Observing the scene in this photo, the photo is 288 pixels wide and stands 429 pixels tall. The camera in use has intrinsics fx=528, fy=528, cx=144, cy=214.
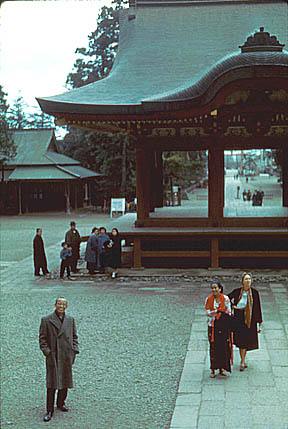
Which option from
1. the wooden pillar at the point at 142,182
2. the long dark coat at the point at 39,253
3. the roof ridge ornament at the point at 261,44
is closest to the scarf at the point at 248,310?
the roof ridge ornament at the point at 261,44

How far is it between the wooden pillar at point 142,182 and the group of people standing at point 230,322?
28.2ft

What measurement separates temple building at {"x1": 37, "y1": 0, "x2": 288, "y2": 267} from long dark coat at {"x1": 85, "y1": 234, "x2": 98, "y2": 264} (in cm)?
95

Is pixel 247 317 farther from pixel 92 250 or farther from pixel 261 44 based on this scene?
pixel 261 44

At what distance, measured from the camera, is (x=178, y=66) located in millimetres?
18000

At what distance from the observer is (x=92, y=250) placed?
47.9ft

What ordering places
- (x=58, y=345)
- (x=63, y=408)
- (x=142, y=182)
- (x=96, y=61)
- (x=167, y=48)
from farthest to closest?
(x=96, y=61)
(x=167, y=48)
(x=142, y=182)
(x=63, y=408)
(x=58, y=345)

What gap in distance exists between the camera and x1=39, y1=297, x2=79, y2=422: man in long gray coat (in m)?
5.84

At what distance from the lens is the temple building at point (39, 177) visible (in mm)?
34281

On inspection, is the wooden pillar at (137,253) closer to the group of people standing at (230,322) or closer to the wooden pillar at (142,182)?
the wooden pillar at (142,182)

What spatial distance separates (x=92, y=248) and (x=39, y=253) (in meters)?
1.52

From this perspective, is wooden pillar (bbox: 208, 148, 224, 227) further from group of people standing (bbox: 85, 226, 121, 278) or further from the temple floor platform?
group of people standing (bbox: 85, 226, 121, 278)

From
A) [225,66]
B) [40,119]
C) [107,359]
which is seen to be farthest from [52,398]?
[40,119]

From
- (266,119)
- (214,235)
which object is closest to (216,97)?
(266,119)

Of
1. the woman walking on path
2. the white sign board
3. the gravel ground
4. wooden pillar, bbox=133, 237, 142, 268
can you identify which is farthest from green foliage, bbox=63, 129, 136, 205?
the woman walking on path
